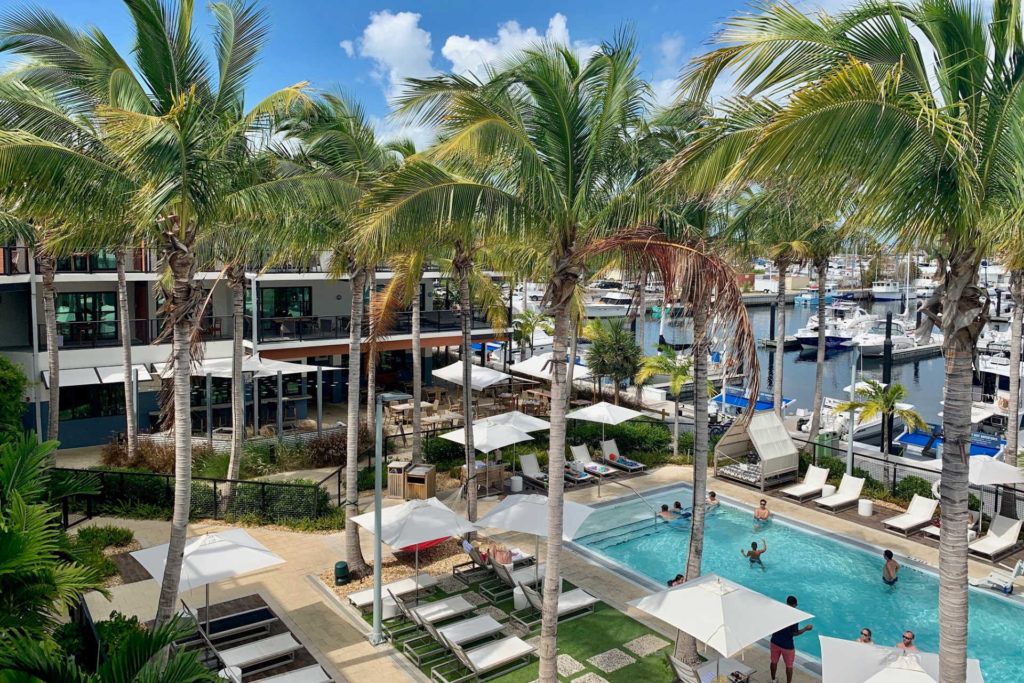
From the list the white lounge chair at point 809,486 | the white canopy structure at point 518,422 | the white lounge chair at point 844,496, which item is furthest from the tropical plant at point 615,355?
the white lounge chair at point 844,496

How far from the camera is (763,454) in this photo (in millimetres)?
21359

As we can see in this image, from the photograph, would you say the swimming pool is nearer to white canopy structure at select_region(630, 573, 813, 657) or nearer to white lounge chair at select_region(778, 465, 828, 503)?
white lounge chair at select_region(778, 465, 828, 503)

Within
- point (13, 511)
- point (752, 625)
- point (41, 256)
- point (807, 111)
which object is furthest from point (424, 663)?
point (41, 256)

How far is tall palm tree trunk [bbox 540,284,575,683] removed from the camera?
9.95 meters

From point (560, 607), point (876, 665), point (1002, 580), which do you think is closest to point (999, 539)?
point (1002, 580)

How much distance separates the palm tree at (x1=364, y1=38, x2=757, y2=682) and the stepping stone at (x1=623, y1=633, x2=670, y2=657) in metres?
2.90

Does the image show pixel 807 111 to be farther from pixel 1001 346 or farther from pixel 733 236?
pixel 1001 346

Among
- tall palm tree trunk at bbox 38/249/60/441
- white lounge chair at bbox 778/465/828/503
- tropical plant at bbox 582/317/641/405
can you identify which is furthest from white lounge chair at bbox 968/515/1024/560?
tall palm tree trunk at bbox 38/249/60/441

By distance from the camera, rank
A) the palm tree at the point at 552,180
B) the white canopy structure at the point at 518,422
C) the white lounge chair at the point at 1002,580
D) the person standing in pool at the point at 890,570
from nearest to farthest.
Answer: the palm tree at the point at 552,180 < the white lounge chair at the point at 1002,580 < the person standing in pool at the point at 890,570 < the white canopy structure at the point at 518,422

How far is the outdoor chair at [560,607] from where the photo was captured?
13.4m

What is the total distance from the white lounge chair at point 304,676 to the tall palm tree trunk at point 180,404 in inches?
74.6

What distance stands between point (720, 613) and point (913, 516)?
36.0 feet

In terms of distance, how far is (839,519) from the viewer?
63.1 feet

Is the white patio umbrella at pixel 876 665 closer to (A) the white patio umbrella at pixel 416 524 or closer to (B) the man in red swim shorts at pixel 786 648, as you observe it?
(B) the man in red swim shorts at pixel 786 648
